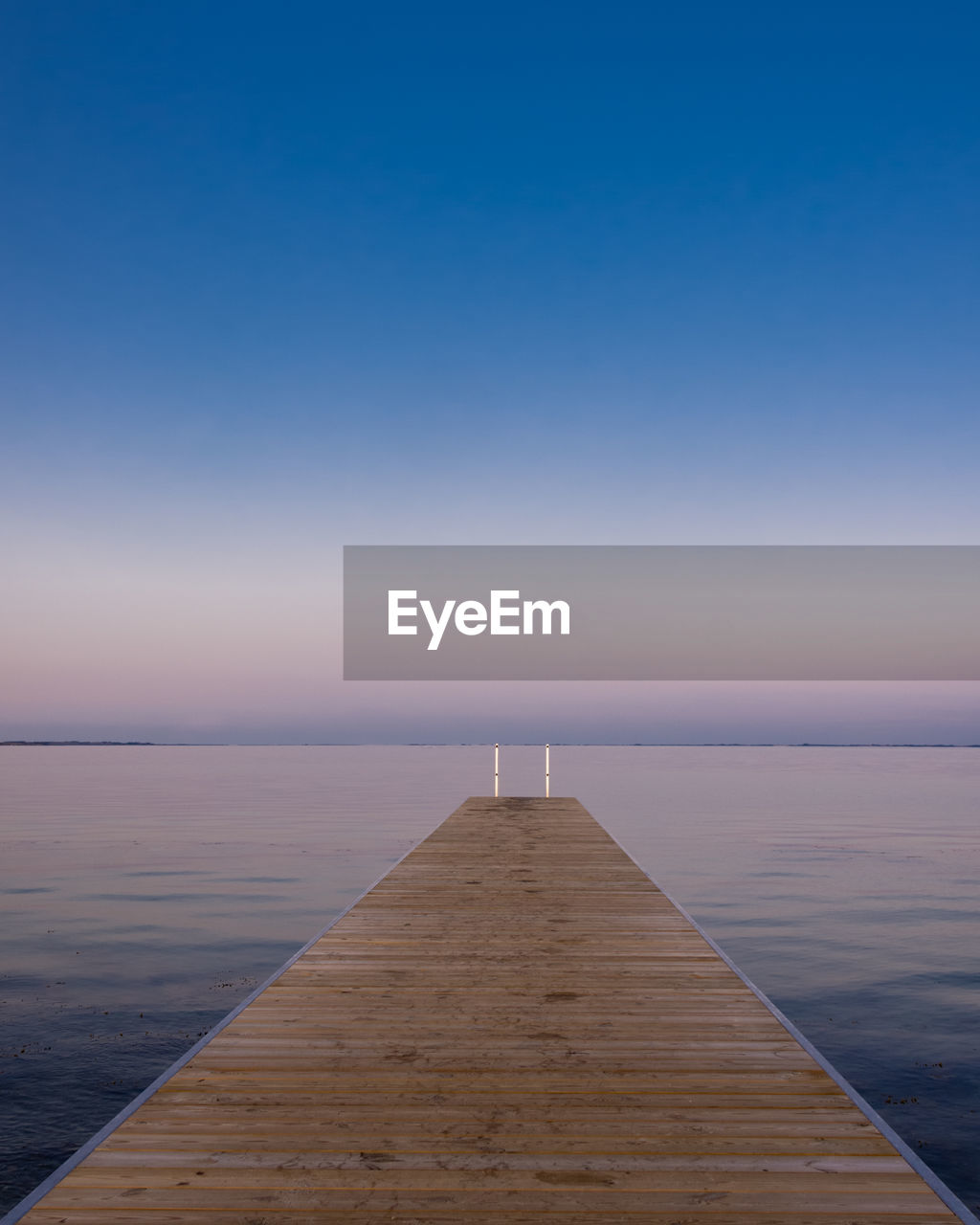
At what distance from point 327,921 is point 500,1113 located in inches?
399

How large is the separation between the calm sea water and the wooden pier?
80.8 inches

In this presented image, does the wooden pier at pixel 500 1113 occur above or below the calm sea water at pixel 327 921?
above

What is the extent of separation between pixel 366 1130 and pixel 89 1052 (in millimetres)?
5248

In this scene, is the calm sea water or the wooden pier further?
the calm sea water

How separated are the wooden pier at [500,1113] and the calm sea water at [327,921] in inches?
80.8

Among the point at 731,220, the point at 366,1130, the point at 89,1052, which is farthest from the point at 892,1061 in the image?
the point at 731,220

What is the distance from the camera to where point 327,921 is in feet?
43.3

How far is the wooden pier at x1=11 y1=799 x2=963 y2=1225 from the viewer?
9.95 ft

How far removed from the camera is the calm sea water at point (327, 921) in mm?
6895

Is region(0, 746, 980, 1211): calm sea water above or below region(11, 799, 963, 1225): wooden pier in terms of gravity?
below

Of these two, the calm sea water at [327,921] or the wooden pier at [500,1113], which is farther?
the calm sea water at [327,921]

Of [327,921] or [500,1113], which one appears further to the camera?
[327,921]

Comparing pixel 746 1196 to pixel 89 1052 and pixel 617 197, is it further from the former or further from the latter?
pixel 617 197

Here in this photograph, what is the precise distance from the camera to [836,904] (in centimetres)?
1459
